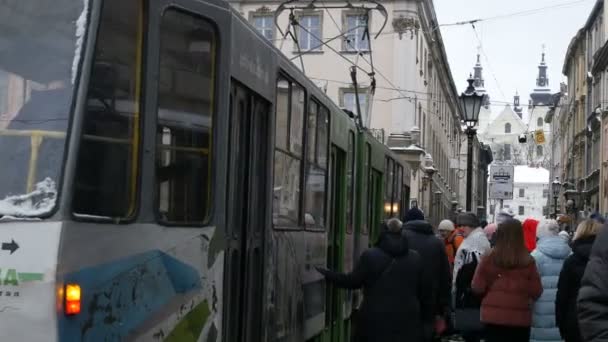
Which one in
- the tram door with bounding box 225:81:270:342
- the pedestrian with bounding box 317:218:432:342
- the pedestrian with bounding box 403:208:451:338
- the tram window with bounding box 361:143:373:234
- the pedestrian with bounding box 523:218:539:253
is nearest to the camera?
the tram door with bounding box 225:81:270:342

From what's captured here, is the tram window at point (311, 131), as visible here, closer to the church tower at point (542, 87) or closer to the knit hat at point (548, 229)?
the knit hat at point (548, 229)

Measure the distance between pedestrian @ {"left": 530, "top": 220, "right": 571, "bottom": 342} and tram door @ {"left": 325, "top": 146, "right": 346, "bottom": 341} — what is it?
8.49 ft

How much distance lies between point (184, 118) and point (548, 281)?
436 cm

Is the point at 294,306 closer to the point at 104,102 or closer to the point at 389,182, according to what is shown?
the point at 104,102

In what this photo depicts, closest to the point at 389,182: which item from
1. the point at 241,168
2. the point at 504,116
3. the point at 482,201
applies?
the point at 241,168

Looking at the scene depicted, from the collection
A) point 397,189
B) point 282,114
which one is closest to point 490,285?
point 282,114

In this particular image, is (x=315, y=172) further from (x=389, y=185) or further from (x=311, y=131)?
(x=389, y=185)

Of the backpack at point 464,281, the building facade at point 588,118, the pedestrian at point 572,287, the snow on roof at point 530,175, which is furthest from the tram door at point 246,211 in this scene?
the snow on roof at point 530,175

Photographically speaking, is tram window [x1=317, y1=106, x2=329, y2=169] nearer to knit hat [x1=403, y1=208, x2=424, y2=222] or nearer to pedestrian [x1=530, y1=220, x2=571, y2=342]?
knit hat [x1=403, y1=208, x2=424, y2=222]

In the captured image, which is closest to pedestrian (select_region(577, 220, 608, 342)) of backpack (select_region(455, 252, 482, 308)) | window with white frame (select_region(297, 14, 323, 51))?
backpack (select_region(455, 252, 482, 308))

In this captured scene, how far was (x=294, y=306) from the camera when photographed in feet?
30.6

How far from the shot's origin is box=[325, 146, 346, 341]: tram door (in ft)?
38.8

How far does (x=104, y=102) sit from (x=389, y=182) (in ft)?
41.7

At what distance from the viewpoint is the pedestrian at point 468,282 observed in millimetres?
10836
